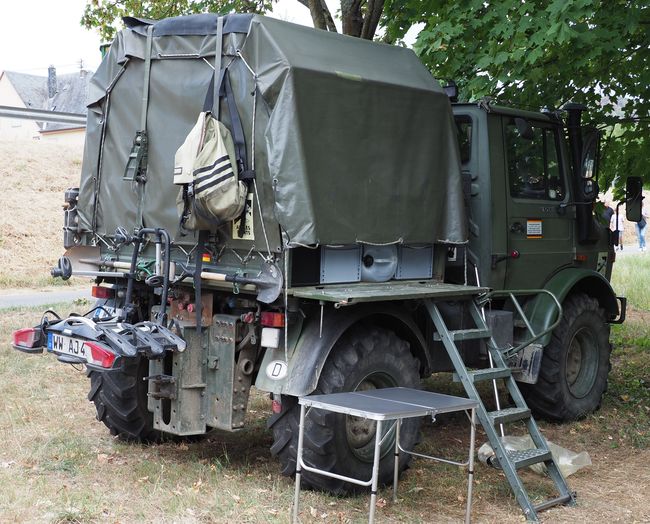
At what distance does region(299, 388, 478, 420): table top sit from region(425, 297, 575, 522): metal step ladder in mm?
415

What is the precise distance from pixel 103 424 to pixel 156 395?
156cm

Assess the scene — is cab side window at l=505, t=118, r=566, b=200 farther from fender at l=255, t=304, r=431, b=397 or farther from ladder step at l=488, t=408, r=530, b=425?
fender at l=255, t=304, r=431, b=397

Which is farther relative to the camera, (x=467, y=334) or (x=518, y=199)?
(x=518, y=199)

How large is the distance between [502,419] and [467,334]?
63 centimetres

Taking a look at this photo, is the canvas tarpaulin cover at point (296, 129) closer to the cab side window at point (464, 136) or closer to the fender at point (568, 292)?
the cab side window at point (464, 136)

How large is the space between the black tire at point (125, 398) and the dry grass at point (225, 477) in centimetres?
17

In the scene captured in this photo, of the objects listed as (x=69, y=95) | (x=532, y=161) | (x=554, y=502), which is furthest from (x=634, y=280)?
(x=69, y=95)

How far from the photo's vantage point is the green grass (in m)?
16.2

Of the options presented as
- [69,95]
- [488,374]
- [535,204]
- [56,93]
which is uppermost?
[56,93]

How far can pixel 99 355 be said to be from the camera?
17.1 feet

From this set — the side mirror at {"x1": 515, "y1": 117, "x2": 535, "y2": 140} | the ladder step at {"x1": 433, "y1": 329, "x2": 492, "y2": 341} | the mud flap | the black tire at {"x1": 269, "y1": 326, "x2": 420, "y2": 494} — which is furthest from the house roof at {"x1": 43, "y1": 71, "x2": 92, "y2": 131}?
the black tire at {"x1": 269, "y1": 326, "x2": 420, "y2": 494}

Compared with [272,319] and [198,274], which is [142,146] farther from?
[272,319]

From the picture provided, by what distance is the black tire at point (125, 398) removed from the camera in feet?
21.2

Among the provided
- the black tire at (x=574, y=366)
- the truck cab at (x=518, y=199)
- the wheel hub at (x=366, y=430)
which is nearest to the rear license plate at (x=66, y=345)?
the wheel hub at (x=366, y=430)
